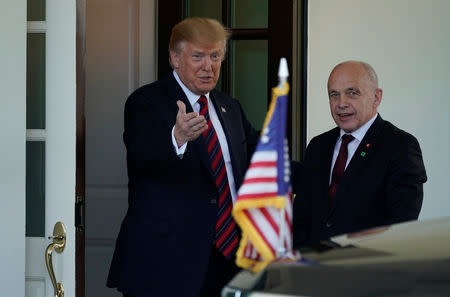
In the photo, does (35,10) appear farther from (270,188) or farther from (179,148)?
(270,188)

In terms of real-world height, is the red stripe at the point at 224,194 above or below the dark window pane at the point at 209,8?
below

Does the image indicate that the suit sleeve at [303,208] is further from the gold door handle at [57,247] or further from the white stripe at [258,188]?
the white stripe at [258,188]

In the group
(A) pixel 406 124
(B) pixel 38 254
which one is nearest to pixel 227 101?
(B) pixel 38 254

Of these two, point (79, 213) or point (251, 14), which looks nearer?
point (79, 213)

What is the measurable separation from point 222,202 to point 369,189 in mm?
660

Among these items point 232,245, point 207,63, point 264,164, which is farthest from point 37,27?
point 264,164

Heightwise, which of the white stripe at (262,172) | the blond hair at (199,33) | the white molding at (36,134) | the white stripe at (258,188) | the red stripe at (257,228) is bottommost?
the red stripe at (257,228)

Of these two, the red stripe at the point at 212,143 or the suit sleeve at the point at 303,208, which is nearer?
the suit sleeve at the point at 303,208

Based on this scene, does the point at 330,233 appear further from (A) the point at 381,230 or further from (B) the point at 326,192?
(A) the point at 381,230

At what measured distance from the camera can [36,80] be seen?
3.35 meters

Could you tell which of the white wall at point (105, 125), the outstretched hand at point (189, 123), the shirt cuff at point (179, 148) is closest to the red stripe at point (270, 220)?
the outstretched hand at point (189, 123)

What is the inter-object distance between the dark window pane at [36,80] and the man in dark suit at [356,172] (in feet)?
3.56

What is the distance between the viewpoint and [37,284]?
3.29m

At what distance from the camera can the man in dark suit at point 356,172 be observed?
9.48ft
